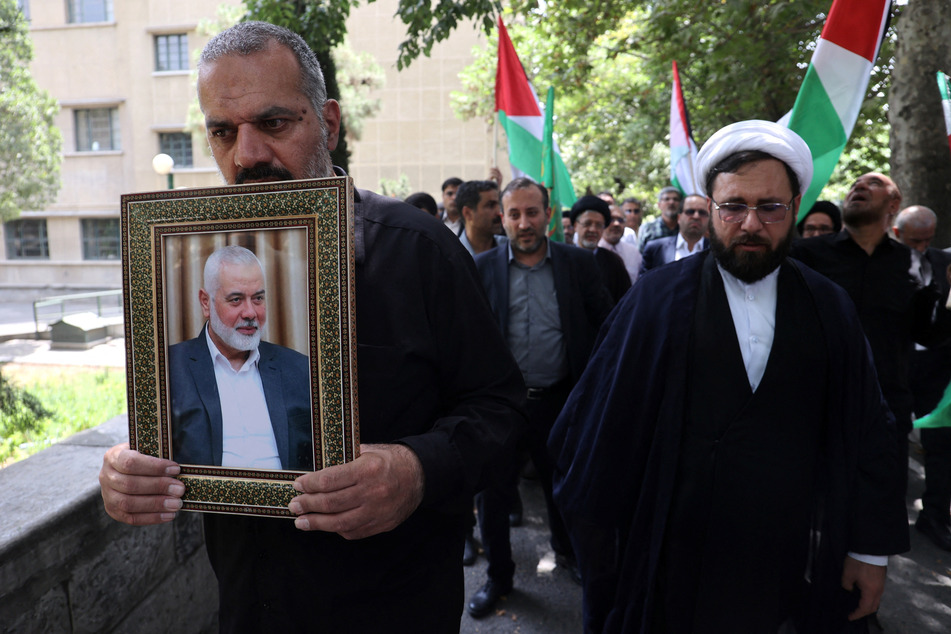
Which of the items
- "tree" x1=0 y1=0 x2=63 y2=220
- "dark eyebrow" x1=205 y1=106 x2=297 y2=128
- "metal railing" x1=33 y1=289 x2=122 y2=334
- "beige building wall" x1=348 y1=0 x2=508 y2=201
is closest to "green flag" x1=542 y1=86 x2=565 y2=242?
"dark eyebrow" x1=205 y1=106 x2=297 y2=128

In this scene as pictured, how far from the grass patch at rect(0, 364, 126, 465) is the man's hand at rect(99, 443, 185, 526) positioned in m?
3.34

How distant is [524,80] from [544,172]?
112 cm

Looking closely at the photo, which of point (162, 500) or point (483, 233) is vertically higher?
point (483, 233)

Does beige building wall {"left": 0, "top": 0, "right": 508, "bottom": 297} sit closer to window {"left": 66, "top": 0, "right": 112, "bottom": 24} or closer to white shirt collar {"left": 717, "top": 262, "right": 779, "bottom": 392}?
window {"left": 66, "top": 0, "right": 112, "bottom": 24}

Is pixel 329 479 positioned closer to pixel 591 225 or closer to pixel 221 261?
pixel 221 261

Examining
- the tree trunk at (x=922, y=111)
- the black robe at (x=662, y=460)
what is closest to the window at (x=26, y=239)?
the tree trunk at (x=922, y=111)

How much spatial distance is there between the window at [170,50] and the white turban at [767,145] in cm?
2901

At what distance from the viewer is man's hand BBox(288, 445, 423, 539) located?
115 centimetres

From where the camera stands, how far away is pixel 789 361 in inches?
84.8

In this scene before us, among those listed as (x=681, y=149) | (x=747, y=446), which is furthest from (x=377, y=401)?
(x=681, y=149)

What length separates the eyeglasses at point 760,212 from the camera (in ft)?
7.39

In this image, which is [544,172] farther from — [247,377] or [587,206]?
[247,377]

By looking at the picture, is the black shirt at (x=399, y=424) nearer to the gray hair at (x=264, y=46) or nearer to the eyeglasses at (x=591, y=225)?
the gray hair at (x=264, y=46)

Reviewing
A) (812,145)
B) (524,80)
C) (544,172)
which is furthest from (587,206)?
(812,145)
